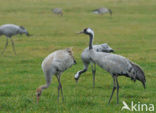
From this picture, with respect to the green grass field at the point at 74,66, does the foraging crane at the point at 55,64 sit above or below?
above

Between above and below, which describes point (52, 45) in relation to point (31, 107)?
below

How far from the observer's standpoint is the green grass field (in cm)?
872

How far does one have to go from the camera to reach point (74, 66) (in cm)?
1395

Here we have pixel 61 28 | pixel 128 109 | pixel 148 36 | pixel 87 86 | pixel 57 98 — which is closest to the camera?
pixel 128 109

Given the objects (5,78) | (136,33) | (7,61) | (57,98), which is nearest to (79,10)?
(136,33)

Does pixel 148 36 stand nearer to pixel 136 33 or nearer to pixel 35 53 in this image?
pixel 136 33

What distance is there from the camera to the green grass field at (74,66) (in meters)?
8.72

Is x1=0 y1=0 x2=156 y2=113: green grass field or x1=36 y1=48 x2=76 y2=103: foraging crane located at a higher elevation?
x1=36 y1=48 x2=76 y2=103: foraging crane

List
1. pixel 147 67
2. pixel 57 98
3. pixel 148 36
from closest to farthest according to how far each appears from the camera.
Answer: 1. pixel 57 98
2. pixel 147 67
3. pixel 148 36

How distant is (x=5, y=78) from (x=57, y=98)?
312 cm

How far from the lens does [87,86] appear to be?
11.0 meters

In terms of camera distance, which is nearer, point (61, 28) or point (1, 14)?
point (61, 28)

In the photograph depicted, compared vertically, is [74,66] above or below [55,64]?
below

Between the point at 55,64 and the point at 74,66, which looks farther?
the point at 74,66
